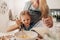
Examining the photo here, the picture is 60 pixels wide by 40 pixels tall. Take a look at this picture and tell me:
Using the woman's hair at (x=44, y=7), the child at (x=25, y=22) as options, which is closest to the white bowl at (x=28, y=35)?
the child at (x=25, y=22)

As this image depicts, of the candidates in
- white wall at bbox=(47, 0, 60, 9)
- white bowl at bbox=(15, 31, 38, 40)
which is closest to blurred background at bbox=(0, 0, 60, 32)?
white wall at bbox=(47, 0, 60, 9)

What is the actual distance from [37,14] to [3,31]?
34 cm

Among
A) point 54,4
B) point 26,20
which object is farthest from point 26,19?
point 54,4

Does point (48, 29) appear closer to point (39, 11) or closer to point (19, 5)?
point (39, 11)

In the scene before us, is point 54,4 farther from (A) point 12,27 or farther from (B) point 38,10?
(A) point 12,27

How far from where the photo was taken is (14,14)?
1.17 meters

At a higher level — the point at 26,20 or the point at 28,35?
the point at 26,20

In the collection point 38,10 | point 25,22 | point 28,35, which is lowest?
point 28,35

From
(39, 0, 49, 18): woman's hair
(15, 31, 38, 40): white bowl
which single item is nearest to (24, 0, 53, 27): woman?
(39, 0, 49, 18): woman's hair

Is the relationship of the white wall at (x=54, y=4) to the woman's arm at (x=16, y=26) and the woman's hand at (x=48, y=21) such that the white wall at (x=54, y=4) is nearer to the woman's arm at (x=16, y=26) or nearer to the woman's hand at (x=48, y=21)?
the woman's hand at (x=48, y=21)

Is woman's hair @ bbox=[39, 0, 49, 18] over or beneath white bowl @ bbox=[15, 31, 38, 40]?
over

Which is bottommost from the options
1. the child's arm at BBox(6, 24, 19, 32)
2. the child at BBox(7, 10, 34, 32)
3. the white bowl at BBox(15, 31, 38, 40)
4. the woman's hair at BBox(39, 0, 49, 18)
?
the white bowl at BBox(15, 31, 38, 40)

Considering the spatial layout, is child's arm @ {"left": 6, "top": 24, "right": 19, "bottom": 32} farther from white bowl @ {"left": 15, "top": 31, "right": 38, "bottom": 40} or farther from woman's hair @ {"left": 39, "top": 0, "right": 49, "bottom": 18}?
woman's hair @ {"left": 39, "top": 0, "right": 49, "bottom": 18}

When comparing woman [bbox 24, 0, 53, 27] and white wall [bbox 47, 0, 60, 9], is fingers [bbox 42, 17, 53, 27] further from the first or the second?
white wall [bbox 47, 0, 60, 9]
